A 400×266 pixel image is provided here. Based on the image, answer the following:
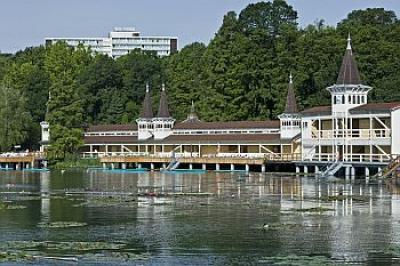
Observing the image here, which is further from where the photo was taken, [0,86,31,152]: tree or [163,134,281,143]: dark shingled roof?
[0,86,31,152]: tree

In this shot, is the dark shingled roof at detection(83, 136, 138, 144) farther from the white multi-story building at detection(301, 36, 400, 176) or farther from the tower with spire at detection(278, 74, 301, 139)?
the white multi-story building at detection(301, 36, 400, 176)

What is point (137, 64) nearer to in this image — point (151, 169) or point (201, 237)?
point (151, 169)

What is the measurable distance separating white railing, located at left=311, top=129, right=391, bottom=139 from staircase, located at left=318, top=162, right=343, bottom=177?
→ 2.92 meters

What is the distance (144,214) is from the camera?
39.0m

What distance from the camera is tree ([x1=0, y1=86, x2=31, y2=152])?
94250 mm

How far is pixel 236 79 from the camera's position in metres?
92.4

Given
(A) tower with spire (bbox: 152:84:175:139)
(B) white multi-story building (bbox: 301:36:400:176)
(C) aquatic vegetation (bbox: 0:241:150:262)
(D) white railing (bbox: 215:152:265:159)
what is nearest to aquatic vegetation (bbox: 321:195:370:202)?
(B) white multi-story building (bbox: 301:36:400:176)

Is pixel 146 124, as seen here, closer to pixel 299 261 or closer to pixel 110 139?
pixel 110 139

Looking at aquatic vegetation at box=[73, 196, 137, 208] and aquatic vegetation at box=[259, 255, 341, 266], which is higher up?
aquatic vegetation at box=[73, 196, 137, 208]

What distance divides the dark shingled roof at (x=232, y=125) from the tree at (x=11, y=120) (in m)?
16.8

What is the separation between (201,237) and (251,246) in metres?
2.68

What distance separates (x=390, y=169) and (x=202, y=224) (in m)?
27.4

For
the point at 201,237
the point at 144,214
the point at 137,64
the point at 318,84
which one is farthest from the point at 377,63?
the point at 201,237

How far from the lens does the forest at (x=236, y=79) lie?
286 feet
